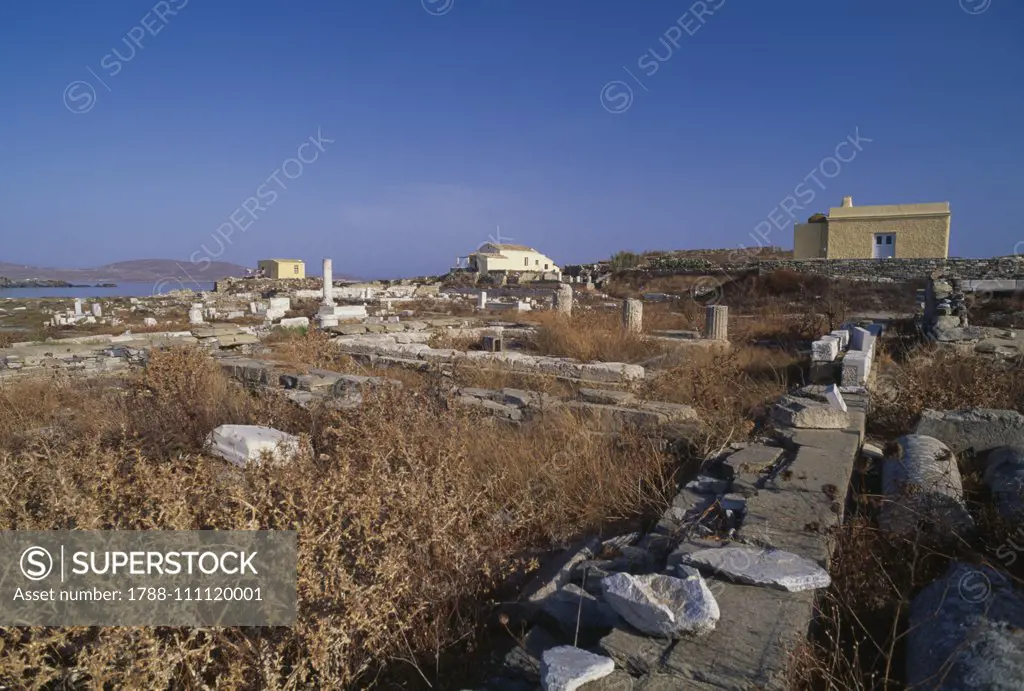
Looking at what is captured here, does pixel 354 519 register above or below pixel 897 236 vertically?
below

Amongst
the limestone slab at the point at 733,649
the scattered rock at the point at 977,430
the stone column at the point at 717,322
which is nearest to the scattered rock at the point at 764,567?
the limestone slab at the point at 733,649

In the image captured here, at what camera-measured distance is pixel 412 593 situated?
251 cm

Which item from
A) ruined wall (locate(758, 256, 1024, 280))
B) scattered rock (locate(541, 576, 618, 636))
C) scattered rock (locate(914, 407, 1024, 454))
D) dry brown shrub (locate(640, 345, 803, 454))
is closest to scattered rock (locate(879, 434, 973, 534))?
scattered rock (locate(914, 407, 1024, 454))

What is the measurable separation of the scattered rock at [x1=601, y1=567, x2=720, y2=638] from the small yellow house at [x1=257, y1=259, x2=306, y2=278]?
4971 cm

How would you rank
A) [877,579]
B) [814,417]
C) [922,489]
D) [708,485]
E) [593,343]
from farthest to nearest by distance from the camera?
[593,343]
[814,417]
[708,485]
[922,489]
[877,579]

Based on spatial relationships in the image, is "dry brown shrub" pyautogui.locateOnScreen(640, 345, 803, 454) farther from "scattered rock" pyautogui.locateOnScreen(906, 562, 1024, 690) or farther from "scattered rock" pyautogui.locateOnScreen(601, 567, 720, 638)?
"scattered rock" pyautogui.locateOnScreen(601, 567, 720, 638)

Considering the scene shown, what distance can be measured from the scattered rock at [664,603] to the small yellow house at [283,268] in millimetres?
49715

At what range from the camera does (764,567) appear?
2.40 meters

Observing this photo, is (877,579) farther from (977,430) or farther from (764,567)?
(977,430)

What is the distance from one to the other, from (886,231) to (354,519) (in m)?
30.4

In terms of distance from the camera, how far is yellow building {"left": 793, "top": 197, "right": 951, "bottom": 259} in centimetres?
2578

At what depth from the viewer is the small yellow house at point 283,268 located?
160 feet

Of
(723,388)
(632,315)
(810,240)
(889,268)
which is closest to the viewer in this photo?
(723,388)

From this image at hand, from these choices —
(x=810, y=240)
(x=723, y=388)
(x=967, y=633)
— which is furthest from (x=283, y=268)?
(x=967, y=633)
